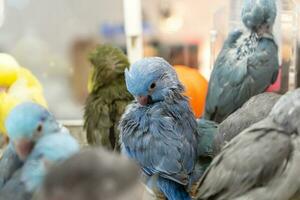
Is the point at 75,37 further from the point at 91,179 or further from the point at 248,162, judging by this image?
the point at 91,179

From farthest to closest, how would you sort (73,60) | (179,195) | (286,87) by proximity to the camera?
A: (73,60) → (286,87) → (179,195)

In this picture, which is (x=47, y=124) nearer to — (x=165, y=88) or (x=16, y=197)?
(x=16, y=197)

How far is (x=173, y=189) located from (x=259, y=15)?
37 centimetres

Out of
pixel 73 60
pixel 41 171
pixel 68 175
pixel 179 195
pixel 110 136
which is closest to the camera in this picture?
pixel 68 175

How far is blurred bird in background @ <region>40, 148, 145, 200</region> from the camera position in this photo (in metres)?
0.43

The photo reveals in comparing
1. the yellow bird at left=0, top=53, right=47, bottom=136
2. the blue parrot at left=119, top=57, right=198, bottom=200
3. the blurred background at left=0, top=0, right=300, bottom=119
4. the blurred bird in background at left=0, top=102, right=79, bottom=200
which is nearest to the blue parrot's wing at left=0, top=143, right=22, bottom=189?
the blurred bird in background at left=0, top=102, right=79, bottom=200

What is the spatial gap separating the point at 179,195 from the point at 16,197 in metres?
0.24

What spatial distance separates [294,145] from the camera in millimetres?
679

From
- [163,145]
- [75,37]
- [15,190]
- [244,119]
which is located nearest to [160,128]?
[163,145]

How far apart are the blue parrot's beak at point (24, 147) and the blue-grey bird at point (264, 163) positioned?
221 millimetres

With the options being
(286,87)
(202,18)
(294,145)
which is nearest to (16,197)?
(294,145)

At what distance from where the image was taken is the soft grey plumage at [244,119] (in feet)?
2.71

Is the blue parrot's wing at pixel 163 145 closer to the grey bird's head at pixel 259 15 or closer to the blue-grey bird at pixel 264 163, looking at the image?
the blue-grey bird at pixel 264 163

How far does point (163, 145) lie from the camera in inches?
30.0
